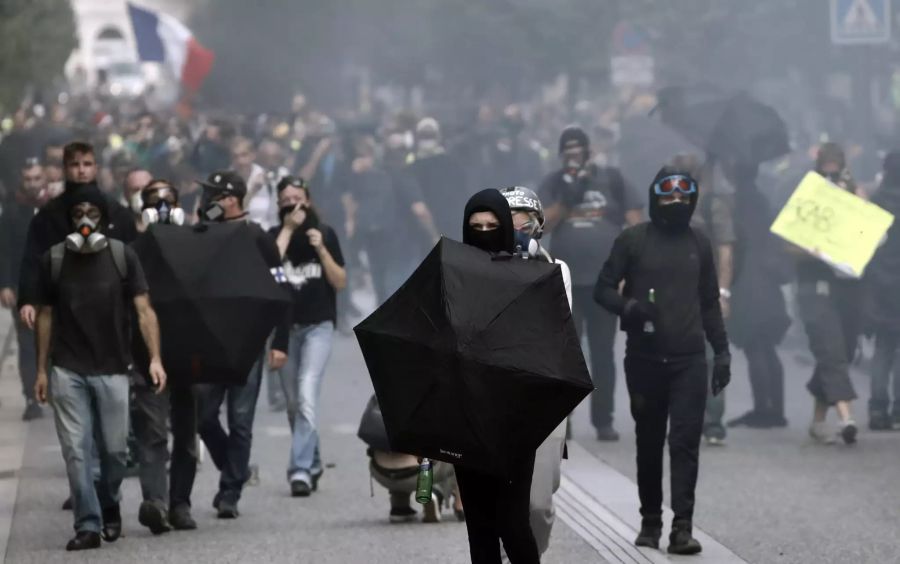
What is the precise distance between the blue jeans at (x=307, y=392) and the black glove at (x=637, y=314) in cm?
236

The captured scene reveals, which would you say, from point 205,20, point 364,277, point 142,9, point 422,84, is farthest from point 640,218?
point 205,20

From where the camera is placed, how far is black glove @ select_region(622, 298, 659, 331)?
10578 millimetres

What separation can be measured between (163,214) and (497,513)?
177 inches

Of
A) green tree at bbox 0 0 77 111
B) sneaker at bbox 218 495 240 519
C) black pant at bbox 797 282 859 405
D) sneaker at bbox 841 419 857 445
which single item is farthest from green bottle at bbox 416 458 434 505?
green tree at bbox 0 0 77 111

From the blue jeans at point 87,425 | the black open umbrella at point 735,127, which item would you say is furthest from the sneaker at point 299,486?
the black open umbrella at point 735,127

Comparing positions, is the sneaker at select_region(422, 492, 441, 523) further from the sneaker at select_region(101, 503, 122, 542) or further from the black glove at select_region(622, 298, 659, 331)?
the sneaker at select_region(101, 503, 122, 542)

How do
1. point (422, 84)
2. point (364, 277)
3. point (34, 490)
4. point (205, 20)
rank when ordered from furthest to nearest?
point (205, 20) → point (422, 84) → point (364, 277) → point (34, 490)

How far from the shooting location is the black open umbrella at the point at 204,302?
11281 mm

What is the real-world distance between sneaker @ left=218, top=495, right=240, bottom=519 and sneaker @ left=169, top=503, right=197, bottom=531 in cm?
32

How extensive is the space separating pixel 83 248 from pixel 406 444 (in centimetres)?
361

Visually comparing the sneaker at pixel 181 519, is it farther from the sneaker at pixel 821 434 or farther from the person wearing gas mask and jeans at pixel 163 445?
the sneaker at pixel 821 434

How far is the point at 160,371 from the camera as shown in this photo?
1091 centimetres

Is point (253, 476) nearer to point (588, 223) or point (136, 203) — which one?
point (136, 203)

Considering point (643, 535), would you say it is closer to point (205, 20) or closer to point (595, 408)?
point (595, 408)
